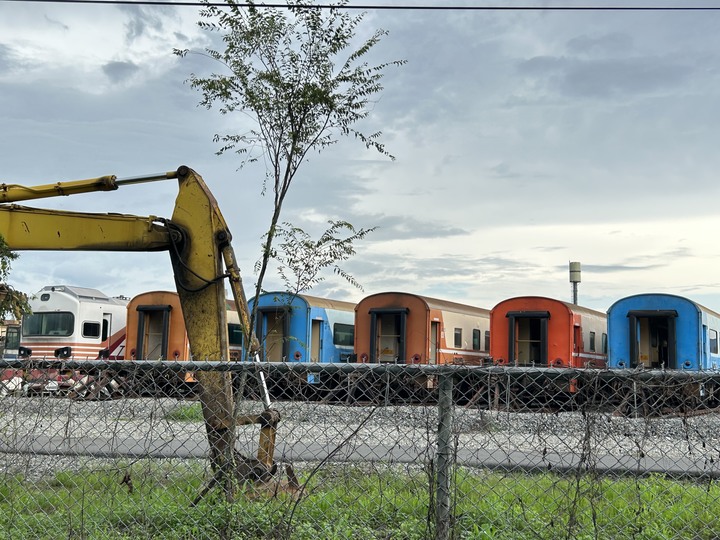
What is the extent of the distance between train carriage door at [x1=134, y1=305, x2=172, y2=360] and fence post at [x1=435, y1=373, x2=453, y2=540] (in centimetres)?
2139

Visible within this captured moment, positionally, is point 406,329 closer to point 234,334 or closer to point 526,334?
point 526,334

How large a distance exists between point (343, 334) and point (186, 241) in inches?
711

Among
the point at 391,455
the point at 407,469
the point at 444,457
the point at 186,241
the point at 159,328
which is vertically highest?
the point at 186,241

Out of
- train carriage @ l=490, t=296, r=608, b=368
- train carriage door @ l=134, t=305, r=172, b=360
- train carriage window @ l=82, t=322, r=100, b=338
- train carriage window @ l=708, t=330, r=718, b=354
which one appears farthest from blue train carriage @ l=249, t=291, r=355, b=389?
train carriage window @ l=708, t=330, r=718, b=354

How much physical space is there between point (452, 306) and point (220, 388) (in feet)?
61.6

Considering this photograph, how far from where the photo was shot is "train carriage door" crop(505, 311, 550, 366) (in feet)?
74.1

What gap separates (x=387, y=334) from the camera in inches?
938

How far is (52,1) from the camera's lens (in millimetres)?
12938

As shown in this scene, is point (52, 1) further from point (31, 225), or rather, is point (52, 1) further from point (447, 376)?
point (447, 376)

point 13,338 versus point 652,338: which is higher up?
point 652,338

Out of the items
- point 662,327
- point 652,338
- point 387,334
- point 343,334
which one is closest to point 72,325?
point 343,334

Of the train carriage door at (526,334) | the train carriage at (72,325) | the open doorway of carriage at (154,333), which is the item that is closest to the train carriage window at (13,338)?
the train carriage at (72,325)

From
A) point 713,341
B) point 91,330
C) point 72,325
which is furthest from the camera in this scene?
point 91,330

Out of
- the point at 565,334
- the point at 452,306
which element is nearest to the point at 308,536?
the point at 565,334
